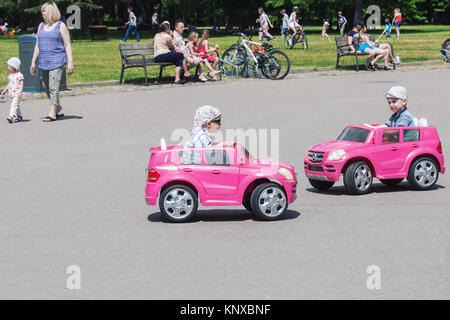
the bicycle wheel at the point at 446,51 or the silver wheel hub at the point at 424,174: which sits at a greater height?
the bicycle wheel at the point at 446,51

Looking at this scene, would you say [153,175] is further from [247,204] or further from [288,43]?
[288,43]

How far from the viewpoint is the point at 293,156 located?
10359 millimetres

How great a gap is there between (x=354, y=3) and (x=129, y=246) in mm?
53050

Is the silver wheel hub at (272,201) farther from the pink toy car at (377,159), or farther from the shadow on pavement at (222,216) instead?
the pink toy car at (377,159)

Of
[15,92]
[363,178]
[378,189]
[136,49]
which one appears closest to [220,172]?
[363,178]

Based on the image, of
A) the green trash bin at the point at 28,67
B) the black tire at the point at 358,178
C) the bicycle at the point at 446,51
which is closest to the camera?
the black tire at the point at 358,178

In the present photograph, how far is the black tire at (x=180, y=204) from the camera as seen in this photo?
7016 millimetres

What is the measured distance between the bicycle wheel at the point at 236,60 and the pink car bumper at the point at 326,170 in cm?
1343

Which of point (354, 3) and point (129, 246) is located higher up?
point (354, 3)

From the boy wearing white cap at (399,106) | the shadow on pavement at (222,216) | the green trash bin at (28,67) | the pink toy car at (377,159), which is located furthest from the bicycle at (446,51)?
the shadow on pavement at (222,216)

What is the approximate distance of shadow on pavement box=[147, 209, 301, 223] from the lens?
7.26 m

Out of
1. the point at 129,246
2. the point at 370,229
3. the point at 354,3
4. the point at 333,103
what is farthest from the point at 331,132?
the point at 354,3
